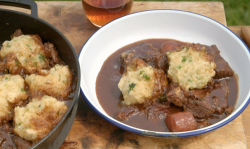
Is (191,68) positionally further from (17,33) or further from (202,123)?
(17,33)

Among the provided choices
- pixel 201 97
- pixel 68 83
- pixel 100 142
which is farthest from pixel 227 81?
pixel 68 83

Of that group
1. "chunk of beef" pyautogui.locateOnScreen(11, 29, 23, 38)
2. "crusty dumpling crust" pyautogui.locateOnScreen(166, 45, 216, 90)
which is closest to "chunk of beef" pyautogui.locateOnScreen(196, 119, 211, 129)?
"crusty dumpling crust" pyautogui.locateOnScreen(166, 45, 216, 90)

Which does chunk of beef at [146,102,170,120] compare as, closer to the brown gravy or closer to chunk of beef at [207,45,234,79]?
the brown gravy

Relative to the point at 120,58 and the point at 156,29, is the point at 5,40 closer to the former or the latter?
the point at 120,58

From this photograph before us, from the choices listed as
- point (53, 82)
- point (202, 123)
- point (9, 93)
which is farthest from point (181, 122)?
point (9, 93)

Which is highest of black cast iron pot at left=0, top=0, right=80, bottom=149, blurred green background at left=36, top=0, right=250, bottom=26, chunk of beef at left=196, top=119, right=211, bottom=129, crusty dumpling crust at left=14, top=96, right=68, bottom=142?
black cast iron pot at left=0, top=0, right=80, bottom=149
